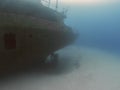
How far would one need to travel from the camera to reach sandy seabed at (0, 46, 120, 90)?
10.4m

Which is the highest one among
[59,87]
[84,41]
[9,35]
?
[84,41]

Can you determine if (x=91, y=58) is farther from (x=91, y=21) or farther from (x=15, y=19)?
(x=15, y=19)

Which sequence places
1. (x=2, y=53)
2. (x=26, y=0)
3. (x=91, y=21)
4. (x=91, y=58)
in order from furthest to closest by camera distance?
(x=91, y=21) → (x=91, y=58) → (x=26, y=0) → (x=2, y=53)

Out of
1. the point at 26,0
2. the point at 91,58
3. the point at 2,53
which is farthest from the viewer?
the point at 91,58

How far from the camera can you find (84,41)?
1775 cm

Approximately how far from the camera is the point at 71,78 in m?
11.9

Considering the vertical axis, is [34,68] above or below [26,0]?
below

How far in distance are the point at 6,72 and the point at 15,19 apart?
82.6 inches

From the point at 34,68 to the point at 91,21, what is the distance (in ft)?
26.6

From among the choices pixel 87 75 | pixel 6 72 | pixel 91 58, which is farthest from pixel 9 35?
pixel 91 58

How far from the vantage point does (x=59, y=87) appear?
10.4 meters

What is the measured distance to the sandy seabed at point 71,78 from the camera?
1036 centimetres

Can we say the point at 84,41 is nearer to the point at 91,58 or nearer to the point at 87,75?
the point at 91,58

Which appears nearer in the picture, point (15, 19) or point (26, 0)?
point (15, 19)
